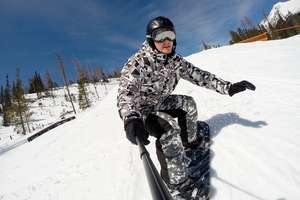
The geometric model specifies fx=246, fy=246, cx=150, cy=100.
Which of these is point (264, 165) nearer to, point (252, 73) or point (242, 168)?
point (242, 168)

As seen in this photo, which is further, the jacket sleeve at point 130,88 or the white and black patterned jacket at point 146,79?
the white and black patterned jacket at point 146,79

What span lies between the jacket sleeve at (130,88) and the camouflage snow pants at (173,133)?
0.52m

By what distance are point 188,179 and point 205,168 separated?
0.53 metres

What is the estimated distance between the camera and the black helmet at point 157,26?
3312 millimetres

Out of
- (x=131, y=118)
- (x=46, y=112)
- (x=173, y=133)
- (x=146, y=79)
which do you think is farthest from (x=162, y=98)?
(x=46, y=112)

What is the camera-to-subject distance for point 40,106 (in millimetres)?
69875

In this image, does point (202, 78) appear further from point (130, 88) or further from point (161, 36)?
point (130, 88)

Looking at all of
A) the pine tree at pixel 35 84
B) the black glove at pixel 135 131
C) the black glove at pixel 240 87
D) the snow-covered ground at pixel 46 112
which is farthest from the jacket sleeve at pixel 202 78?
the pine tree at pixel 35 84

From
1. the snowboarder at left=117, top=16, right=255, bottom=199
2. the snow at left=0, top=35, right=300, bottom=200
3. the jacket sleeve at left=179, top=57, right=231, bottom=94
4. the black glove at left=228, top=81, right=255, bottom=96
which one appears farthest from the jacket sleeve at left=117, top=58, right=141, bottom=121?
the black glove at left=228, top=81, right=255, bottom=96

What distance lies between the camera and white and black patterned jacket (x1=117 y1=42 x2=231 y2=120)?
3.07 meters

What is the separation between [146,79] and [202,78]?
4.49 ft

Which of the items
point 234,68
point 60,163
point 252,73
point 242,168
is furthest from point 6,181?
point 234,68

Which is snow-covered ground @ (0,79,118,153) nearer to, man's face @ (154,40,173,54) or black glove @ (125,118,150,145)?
man's face @ (154,40,173,54)

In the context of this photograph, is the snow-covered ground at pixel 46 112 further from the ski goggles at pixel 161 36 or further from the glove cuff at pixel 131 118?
the glove cuff at pixel 131 118
